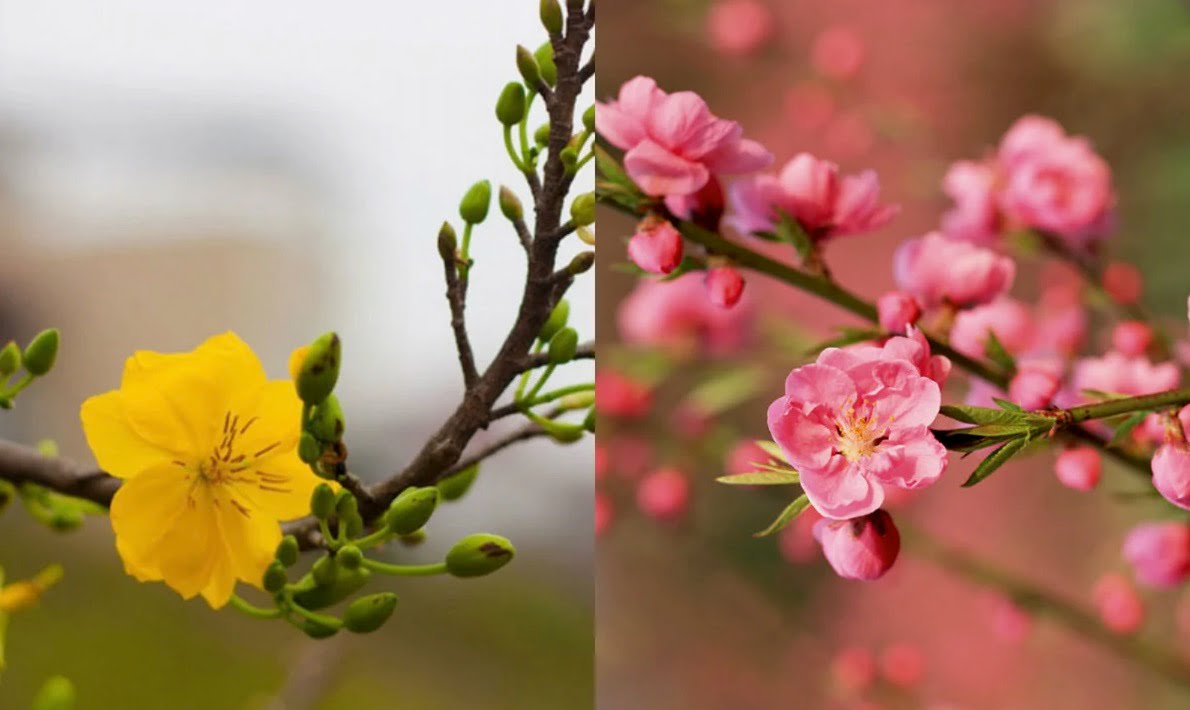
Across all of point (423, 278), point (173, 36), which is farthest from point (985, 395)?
point (173, 36)

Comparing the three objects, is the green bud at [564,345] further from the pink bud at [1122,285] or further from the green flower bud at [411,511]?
the pink bud at [1122,285]

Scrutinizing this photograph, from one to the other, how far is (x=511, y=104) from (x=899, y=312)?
0.51 ft

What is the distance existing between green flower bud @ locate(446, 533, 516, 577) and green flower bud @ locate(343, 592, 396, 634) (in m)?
0.02

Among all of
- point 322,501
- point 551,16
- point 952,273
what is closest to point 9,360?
point 322,501

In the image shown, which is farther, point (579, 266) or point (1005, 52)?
point (1005, 52)

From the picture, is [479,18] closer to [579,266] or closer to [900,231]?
[579,266]

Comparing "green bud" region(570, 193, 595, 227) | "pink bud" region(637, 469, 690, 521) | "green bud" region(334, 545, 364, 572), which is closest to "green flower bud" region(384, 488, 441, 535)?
"green bud" region(334, 545, 364, 572)

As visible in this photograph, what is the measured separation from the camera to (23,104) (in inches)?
13.8

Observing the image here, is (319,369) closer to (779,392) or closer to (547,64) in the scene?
(547,64)

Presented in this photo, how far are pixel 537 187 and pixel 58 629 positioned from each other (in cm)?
23

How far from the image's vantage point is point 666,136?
1.03ft

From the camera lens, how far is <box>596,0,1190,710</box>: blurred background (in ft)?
2.27

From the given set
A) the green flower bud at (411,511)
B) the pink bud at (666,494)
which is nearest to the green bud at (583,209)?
the green flower bud at (411,511)

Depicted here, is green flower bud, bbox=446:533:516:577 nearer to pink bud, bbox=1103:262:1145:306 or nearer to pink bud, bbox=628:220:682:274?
pink bud, bbox=628:220:682:274
